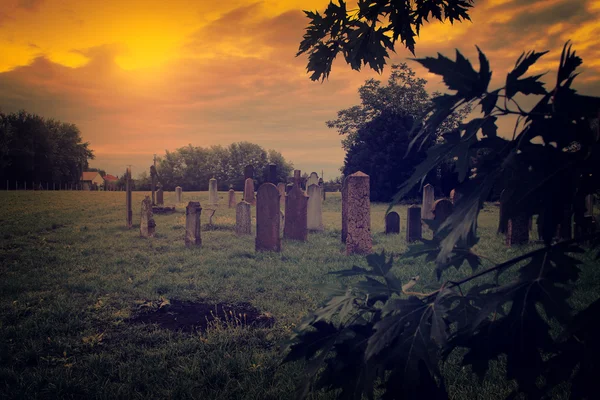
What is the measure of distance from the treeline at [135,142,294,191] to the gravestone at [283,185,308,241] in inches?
1938

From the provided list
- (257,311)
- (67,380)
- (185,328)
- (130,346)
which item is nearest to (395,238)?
(257,311)

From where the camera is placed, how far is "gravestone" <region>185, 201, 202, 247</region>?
33.0 ft

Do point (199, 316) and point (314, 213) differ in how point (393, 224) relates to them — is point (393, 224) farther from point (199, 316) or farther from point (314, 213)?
point (199, 316)

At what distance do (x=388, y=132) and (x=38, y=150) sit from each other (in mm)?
27398

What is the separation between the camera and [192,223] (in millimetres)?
10172

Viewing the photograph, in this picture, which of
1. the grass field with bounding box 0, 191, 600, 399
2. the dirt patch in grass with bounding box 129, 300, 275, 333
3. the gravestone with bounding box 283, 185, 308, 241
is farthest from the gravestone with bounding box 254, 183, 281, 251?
the dirt patch in grass with bounding box 129, 300, 275, 333

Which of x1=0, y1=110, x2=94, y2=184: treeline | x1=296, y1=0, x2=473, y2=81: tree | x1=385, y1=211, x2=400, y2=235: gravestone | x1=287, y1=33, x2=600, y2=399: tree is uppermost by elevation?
x1=0, y1=110, x2=94, y2=184: treeline

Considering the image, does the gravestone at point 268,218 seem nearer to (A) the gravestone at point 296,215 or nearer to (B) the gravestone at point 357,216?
(A) the gravestone at point 296,215

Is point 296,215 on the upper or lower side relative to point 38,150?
lower

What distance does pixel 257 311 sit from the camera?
534cm

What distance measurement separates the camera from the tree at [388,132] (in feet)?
91.1

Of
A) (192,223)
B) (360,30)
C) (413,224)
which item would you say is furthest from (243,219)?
(360,30)

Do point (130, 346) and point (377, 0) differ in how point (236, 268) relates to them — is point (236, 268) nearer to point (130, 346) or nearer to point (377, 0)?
point (130, 346)

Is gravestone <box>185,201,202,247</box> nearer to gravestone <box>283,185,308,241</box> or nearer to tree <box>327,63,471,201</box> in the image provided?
gravestone <box>283,185,308,241</box>
